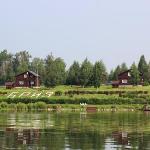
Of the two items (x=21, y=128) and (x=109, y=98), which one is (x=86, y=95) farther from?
(x=21, y=128)

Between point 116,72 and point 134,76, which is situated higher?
point 116,72

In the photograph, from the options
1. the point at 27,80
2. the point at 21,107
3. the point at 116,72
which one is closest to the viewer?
the point at 21,107

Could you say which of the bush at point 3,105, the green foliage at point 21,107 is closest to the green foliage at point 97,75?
the green foliage at point 21,107

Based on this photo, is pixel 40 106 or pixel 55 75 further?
pixel 55 75

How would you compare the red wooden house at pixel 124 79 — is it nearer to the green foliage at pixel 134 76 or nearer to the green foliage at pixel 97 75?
the green foliage at pixel 134 76

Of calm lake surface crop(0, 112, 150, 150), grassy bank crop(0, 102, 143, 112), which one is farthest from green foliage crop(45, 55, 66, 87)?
calm lake surface crop(0, 112, 150, 150)

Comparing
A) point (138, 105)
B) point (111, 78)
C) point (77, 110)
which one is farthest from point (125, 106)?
point (111, 78)

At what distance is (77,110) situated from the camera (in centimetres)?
9819

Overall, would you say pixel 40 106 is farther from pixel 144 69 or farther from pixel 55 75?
pixel 144 69

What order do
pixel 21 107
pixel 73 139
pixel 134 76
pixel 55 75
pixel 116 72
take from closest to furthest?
pixel 73 139 < pixel 21 107 < pixel 134 76 < pixel 55 75 < pixel 116 72

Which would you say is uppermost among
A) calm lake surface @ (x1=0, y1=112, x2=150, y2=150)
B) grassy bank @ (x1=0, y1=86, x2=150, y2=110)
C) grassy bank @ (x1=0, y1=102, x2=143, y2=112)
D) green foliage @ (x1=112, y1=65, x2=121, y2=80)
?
green foliage @ (x1=112, y1=65, x2=121, y2=80)

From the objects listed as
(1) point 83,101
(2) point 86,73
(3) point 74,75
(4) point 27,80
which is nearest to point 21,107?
(1) point 83,101

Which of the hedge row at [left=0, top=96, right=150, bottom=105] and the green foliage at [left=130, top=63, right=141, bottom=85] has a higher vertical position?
the green foliage at [left=130, top=63, right=141, bottom=85]

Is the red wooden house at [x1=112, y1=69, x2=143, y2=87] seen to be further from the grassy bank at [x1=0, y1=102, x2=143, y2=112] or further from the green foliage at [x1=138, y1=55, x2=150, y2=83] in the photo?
the grassy bank at [x1=0, y1=102, x2=143, y2=112]
